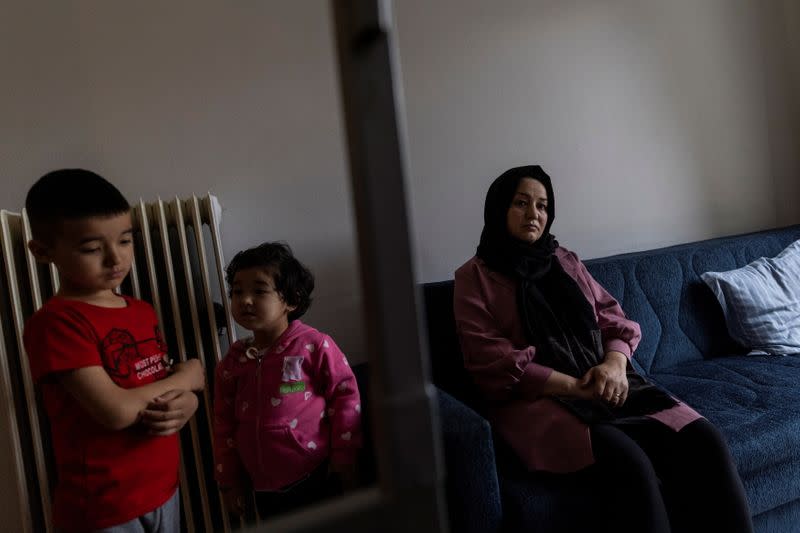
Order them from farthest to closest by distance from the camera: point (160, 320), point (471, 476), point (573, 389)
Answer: point (160, 320)
point (573, 389)
point (471, 476)

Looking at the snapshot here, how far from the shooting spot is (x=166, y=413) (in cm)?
109

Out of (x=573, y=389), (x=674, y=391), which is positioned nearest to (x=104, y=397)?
(x=573, y=389)

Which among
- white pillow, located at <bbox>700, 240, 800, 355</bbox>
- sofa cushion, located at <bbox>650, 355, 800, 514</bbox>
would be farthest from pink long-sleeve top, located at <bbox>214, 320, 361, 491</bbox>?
white pillow, located at <bbox>700, 240, 800, 355</bbox>

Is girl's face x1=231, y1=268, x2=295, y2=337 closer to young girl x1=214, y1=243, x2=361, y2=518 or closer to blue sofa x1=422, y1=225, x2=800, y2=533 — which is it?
young girl x1=214, y1=243, x2=361, y2=518

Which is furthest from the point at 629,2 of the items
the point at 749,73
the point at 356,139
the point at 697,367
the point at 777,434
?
the point at 356,139

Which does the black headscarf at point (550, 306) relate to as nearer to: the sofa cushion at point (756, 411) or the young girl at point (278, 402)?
the sofa cushion at point (756, 411)

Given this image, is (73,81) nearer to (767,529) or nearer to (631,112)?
(631,112)

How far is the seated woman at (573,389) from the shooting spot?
119 centimetres

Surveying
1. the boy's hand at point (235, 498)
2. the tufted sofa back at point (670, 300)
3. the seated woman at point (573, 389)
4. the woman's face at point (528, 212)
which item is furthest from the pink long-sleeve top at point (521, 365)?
the boy's hand at point (235, 498)

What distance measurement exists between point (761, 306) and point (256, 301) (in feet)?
5.41

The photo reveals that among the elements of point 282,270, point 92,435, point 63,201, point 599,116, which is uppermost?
point 599,116

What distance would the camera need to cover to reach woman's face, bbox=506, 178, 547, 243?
157 centimetres

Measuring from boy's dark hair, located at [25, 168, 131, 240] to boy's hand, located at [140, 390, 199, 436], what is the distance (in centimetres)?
38

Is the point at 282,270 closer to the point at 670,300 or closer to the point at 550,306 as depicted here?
the point at 550,306
